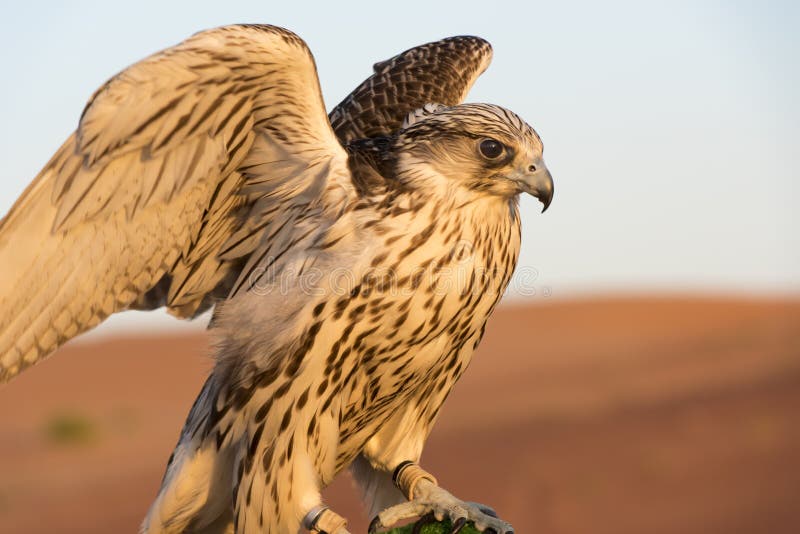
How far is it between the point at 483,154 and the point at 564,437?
14.6 metres

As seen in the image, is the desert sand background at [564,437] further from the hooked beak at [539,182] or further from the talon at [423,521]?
the hooked beak at [539,182]

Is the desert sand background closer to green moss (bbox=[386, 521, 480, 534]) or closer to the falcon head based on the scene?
green moss (bbox=[386, 521, 480, 534])

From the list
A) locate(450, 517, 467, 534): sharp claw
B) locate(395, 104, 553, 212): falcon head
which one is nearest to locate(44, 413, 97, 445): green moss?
locate(450, 517, 467, 534): sharp claw

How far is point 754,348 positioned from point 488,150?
2366cm

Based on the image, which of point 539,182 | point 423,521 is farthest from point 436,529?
point 539,182

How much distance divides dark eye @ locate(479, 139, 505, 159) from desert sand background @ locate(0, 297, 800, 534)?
1311 mm

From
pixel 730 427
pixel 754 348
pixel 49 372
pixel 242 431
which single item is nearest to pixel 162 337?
pixel 49 372

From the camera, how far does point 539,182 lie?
346 cm

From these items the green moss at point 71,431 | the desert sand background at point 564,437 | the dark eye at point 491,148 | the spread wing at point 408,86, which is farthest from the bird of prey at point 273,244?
the green moss at point 71,431

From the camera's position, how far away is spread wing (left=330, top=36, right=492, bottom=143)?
4.43 metres

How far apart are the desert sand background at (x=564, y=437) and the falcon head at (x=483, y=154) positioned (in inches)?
44.5

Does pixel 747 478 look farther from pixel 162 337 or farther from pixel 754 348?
pixel 162 337

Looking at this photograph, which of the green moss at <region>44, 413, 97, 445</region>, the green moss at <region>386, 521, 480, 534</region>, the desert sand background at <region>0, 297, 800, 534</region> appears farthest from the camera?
the green moss at <region>44, 413, 97, 445</region>

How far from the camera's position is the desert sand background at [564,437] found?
45.7 ft
